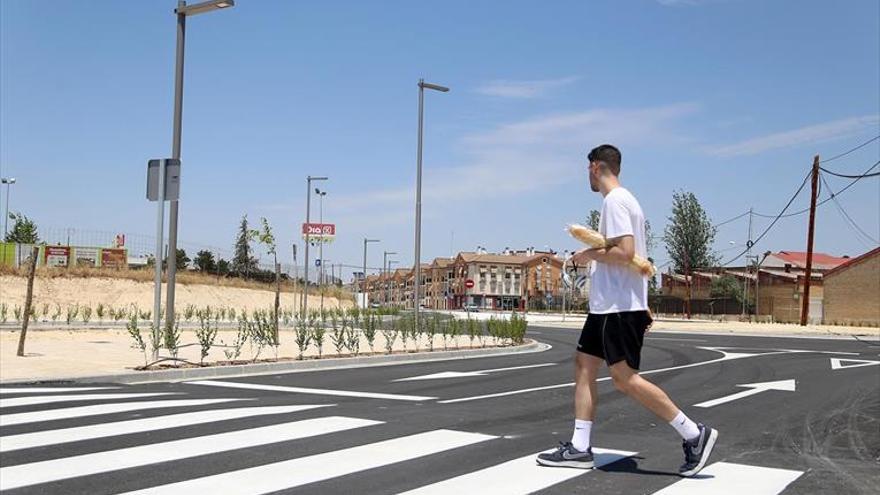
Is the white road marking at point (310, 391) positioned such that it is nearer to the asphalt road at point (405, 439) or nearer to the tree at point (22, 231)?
the asphalt road at point (405, 439)

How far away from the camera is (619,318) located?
5012mm

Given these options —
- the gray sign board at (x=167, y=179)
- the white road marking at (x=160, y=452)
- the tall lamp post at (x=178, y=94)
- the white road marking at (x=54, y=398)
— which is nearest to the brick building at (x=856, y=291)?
the tall lamp post at (x=178, y=94)

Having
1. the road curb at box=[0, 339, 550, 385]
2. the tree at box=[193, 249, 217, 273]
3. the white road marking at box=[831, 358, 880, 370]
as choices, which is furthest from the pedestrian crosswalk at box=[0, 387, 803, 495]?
the tree at box=[193, 249, 217, 273]

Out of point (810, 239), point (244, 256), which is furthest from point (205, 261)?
point (810, 239)

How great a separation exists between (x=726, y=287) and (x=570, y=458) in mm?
82170

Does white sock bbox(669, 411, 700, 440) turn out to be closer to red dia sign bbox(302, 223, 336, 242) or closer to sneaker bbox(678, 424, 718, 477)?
sneaker bbox(678, 424, 718, 477)

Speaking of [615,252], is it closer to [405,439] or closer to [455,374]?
[405,439]

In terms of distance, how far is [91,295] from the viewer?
141 ft

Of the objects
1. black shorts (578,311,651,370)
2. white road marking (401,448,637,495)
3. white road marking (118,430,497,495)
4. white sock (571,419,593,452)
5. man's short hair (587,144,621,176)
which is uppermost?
man's short hair (587,144,621,176)

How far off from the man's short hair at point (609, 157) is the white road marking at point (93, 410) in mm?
5235

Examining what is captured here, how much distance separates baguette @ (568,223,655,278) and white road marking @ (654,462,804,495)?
133 cm

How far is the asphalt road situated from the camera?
17.0 feet

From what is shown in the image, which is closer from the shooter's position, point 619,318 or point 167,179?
point 619,318

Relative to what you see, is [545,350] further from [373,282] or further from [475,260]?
[373,282]
